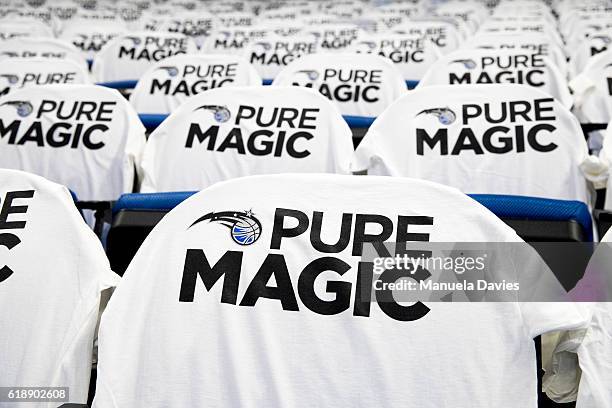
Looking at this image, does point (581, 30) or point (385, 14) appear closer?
point (581, 30)

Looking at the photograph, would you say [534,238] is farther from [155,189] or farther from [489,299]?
[155,189]

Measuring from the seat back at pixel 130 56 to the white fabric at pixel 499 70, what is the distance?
6.52ft

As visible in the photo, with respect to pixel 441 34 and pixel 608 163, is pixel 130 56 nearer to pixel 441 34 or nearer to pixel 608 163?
pixel 441 34

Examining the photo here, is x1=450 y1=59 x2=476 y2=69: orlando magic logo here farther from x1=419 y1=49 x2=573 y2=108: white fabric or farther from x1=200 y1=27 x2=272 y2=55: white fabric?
x1=200 y1=27 x2=272 y2=55: white fabric

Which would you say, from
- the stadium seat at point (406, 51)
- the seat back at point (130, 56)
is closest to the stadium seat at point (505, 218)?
the stadium seat at point (406, 51)

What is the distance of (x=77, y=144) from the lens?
7.63 ft

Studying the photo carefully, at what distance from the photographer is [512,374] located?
1189 mm

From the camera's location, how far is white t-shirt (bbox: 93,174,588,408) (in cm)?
120

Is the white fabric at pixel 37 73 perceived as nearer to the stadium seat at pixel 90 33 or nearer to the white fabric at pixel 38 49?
the white fabric at pixel 38 49

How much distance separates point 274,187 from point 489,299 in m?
0.44

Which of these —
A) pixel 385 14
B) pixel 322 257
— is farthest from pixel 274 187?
pixel 385 14

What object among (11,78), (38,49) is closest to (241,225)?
(11,78)

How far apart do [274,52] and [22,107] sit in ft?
6.52

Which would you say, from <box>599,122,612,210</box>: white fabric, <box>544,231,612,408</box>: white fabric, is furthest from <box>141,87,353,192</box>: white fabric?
<box>544,231,612,408</box>: white fabric
